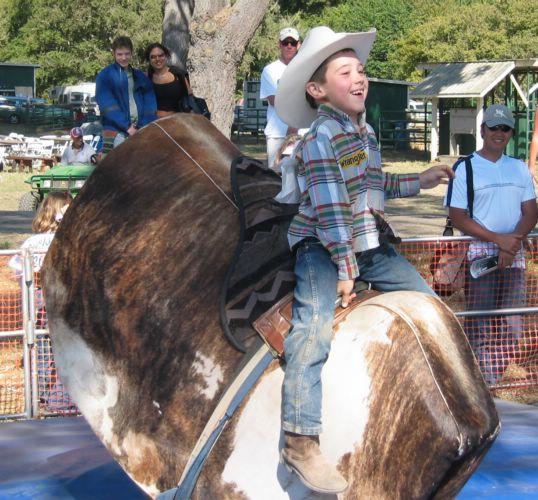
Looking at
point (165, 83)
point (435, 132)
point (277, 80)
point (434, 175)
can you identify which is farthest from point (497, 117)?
point (435, 132)

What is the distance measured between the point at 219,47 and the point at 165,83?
5131 mm

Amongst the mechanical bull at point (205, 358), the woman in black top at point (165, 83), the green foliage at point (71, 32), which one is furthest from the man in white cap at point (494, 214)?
the green foliage at point (71, 32)

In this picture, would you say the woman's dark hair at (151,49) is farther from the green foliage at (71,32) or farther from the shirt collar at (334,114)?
the green foliage at (71,32)

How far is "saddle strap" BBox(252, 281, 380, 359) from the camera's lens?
3.29 meters

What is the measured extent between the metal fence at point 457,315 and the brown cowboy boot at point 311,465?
3417 mm

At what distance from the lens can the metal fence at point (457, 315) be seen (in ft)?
20.5

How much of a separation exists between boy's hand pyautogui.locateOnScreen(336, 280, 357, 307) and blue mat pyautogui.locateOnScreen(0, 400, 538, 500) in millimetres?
1636

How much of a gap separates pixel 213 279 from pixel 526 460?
2.20 meters

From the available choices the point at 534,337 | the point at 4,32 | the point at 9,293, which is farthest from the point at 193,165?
the point at 4,32

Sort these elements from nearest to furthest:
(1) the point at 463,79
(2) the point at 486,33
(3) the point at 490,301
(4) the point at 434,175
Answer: (4) the point at 434,175 → (3) the point at 490,301 → (1) the point at 463,79 → (2) the point at 486,33

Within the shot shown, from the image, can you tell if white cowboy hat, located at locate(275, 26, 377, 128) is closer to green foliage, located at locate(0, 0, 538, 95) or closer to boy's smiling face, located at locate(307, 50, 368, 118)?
boy's smiling face, located at locate(307, 50, 368, 118)

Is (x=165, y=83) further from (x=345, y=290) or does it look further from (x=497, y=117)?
(x=345, y=290)

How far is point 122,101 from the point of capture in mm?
7371

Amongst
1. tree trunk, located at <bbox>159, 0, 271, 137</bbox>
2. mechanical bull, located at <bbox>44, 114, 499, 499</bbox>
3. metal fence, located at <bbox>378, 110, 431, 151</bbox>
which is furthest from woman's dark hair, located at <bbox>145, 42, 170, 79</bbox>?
metal fence, located at <bbox>378, 110, 431, 151</bbox>
